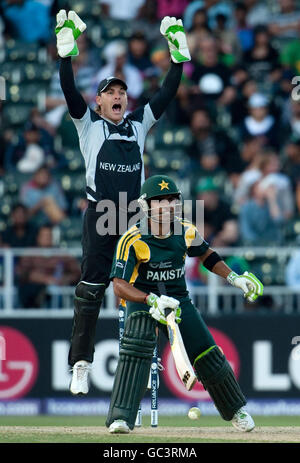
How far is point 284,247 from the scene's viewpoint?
45.4 ft

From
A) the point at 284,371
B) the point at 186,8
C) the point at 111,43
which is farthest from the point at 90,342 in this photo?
the point at 186,8

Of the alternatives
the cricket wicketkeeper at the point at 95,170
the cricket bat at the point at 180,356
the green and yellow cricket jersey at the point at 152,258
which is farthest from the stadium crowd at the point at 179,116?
the cricket bat at the point at 180,356

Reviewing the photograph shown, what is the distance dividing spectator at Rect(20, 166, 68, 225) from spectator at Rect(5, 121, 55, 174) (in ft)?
1.88

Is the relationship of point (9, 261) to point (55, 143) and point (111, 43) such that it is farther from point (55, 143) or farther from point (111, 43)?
point (111, 43)

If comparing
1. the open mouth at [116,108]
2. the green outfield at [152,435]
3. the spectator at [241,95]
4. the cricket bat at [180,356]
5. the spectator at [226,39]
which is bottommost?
the green outfield at [152,435]

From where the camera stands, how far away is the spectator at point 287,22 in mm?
18312

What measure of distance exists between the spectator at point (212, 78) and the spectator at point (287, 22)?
1.89 meters

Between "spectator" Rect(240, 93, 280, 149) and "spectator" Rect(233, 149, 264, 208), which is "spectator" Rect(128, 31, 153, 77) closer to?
"spectator" Rect(240, 93, 280, 149)

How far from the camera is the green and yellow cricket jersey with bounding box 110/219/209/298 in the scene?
8.41 meters

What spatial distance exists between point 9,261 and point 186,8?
247 inches

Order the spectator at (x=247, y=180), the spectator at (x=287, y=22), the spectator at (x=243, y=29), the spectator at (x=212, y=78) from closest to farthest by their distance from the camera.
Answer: the spectator at (x=247, y=180) < the spectator at (x=212, y=78) < the spectator at (x=243, y=29) < the spectator at (x=287, y=22)

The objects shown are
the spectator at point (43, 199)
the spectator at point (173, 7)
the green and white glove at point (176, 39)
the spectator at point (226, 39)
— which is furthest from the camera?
the spectator at point (173, 7)

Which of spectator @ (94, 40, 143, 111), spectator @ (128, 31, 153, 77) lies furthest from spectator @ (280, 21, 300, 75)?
spectator @ (94, 40, 143, 111)

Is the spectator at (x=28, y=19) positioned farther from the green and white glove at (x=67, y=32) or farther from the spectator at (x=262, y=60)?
the green and white glove at (x=67, y=32)
